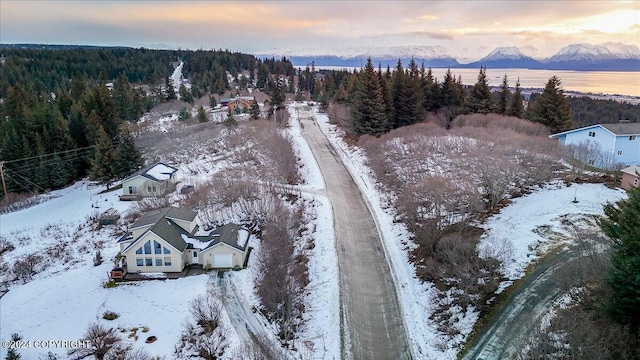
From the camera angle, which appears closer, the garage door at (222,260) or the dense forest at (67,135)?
the garage door at (222,260)

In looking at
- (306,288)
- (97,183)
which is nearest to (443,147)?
(306,288)

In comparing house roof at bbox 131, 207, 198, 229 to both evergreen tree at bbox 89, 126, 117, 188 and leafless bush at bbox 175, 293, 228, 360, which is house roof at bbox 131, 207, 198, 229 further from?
evergreen tree at bbox 89, 126, 117, 188

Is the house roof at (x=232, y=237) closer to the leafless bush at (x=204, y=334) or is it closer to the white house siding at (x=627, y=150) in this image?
the leafless bush at (x=204, y=334)

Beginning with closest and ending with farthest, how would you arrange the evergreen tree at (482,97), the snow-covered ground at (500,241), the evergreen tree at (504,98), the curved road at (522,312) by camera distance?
the curved road at (522,312) → the snow-covered ground at (500,241) → the evergreen tree at (482,97) → the evergreen tree at (504,98)

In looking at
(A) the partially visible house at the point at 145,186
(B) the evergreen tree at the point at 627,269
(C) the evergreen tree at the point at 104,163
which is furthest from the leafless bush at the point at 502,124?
(C) the evergreen tree at the point at 104,163

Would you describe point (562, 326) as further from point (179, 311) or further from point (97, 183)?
point (97, 183)

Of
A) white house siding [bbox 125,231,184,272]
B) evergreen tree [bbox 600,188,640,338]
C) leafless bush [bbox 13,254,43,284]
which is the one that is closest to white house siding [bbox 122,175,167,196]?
leafless bush [bbox 13,254,43,284]

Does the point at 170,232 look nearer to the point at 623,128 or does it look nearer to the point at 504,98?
the point at 623,128
